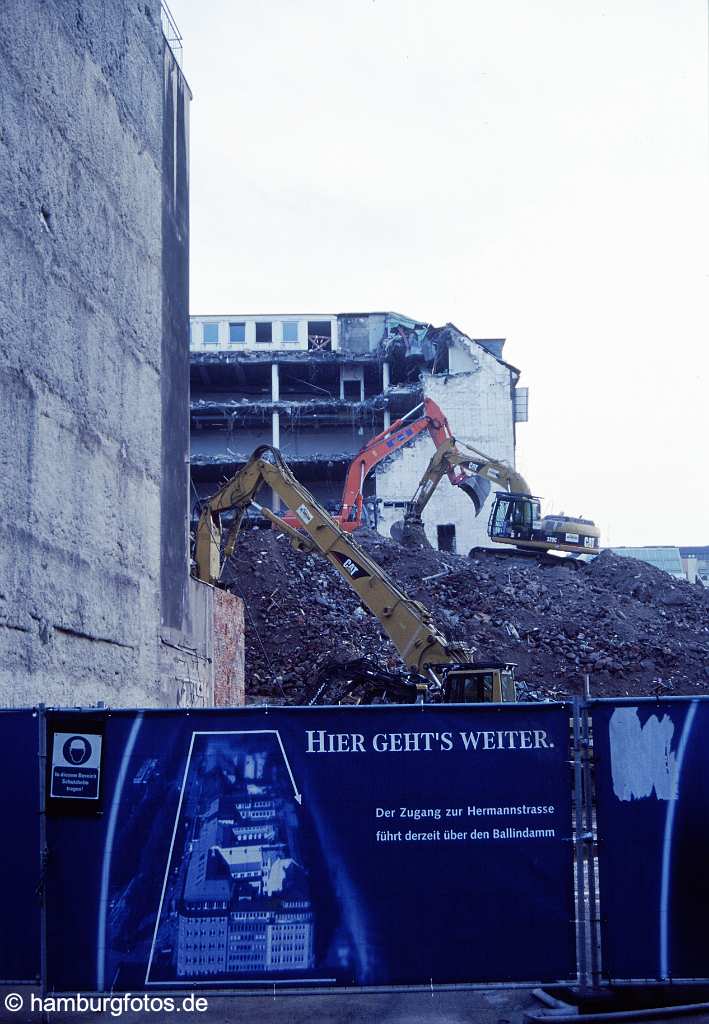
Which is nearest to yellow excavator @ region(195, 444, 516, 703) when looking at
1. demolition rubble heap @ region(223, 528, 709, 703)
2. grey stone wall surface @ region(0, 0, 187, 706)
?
demolition rubble heap @ region(223, 528, 709, 703)

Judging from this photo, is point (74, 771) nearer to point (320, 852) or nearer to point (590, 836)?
point (320, 852)

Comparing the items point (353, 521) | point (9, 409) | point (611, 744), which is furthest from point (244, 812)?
point (353, 521)

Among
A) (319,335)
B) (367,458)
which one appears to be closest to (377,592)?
(367,458)

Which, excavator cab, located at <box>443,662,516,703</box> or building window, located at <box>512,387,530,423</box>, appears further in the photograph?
building window, located at <box>512,387,530,423</box>

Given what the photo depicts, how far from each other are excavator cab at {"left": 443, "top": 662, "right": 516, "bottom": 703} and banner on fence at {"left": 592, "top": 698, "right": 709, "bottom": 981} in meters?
10.9

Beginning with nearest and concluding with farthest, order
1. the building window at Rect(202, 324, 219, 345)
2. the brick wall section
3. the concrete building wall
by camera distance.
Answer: the brick wall section < the concrete building wall < the building window at Rect(202, 324, 219, 345)

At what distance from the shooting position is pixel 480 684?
1838 cm

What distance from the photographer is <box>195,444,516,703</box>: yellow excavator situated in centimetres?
1861

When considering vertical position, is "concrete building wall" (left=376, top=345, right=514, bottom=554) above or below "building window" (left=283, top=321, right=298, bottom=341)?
below

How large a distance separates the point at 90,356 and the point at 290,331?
2200 inches

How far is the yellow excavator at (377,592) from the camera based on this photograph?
1861 centimetres

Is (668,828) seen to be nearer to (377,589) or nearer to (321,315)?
(377,589)

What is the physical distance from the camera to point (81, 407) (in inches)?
451

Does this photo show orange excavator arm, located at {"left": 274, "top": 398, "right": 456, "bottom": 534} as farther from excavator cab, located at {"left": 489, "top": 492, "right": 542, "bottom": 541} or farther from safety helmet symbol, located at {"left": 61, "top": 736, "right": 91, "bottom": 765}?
safety helmet symbol, located at {"left": 61, "top": 736, "right": 91, "bottom": 765}
